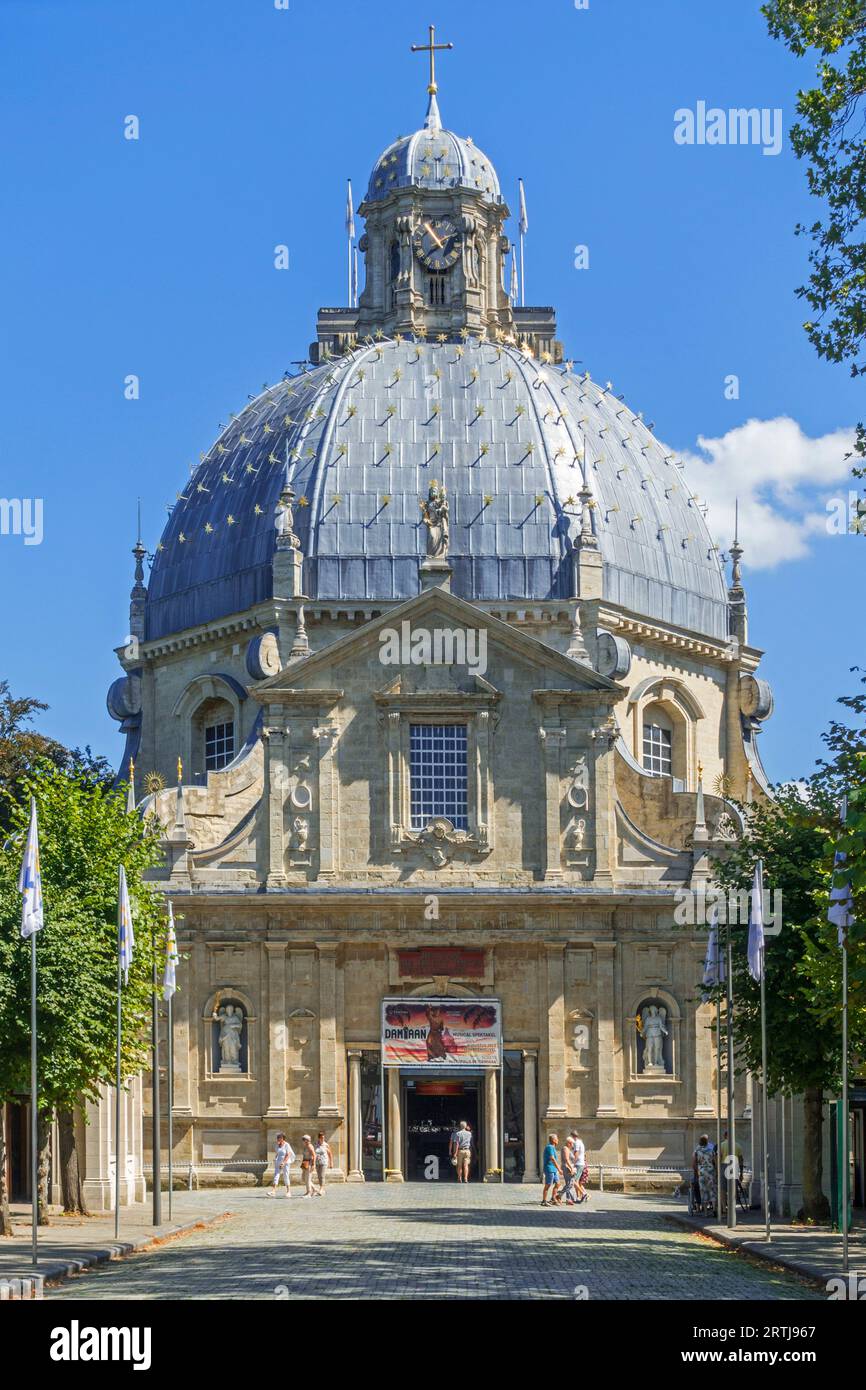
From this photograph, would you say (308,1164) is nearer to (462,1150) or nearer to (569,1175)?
(462,1150)

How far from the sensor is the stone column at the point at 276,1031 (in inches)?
2872

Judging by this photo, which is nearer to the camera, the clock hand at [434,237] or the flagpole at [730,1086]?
the flagpole at [730,1086]

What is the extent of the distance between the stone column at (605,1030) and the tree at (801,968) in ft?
30.8

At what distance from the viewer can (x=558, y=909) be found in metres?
74.0

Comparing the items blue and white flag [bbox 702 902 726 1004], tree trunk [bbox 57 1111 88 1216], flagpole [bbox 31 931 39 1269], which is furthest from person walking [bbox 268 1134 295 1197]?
flagpole [bbox 31 931 39 1269]

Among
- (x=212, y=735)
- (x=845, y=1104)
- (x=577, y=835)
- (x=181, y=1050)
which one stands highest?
(x=212, y=735)

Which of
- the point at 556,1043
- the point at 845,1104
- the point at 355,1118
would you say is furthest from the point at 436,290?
the point at 845,1104

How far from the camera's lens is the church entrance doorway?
73.3 meters

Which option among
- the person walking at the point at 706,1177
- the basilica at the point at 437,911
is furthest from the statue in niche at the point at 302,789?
the person walking at the point at 706,1177

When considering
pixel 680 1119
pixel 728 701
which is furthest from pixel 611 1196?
pixel 728 701

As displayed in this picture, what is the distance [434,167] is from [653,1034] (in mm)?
41571

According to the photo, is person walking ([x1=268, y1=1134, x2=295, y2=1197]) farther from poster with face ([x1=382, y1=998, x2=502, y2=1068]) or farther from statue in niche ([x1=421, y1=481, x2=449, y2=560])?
statue in niche ([x1=421, y1=481, x2=449, y2=560])

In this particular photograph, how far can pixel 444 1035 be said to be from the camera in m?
73.1

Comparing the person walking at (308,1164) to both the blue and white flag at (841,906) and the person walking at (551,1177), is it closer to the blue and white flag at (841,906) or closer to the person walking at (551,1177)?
the person walking at (551,1177)
